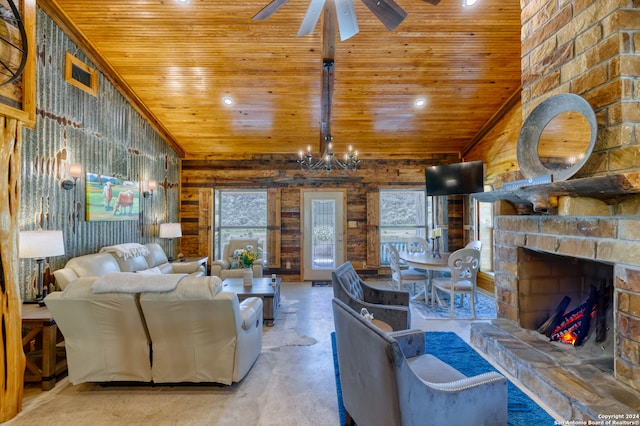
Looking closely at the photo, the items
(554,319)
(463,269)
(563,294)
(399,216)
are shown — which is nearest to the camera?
(554,319)

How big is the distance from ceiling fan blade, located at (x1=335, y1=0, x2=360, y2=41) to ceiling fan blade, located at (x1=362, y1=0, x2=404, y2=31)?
0.43 feet

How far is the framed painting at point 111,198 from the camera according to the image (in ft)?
13.6

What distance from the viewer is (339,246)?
6.95m

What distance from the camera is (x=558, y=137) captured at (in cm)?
218

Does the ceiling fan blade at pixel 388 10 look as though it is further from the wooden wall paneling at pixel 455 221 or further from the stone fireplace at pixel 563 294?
the wooden wall paneling at pixel 455 221

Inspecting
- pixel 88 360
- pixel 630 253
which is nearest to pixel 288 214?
pixel 88 360

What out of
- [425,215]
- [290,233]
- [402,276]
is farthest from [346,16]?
[425,215]

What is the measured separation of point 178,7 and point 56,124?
197 centimetres

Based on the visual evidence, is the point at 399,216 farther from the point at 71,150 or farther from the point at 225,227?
the point at 71,150

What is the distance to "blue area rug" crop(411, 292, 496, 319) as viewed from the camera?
4355 mm

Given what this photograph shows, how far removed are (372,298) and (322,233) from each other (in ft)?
11.5

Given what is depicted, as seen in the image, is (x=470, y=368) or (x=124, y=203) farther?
(x=124, y=203)

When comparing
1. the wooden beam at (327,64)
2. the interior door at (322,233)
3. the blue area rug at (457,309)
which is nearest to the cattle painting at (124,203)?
the interior door at (322,233)

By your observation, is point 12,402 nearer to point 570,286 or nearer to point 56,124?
point 56,124
